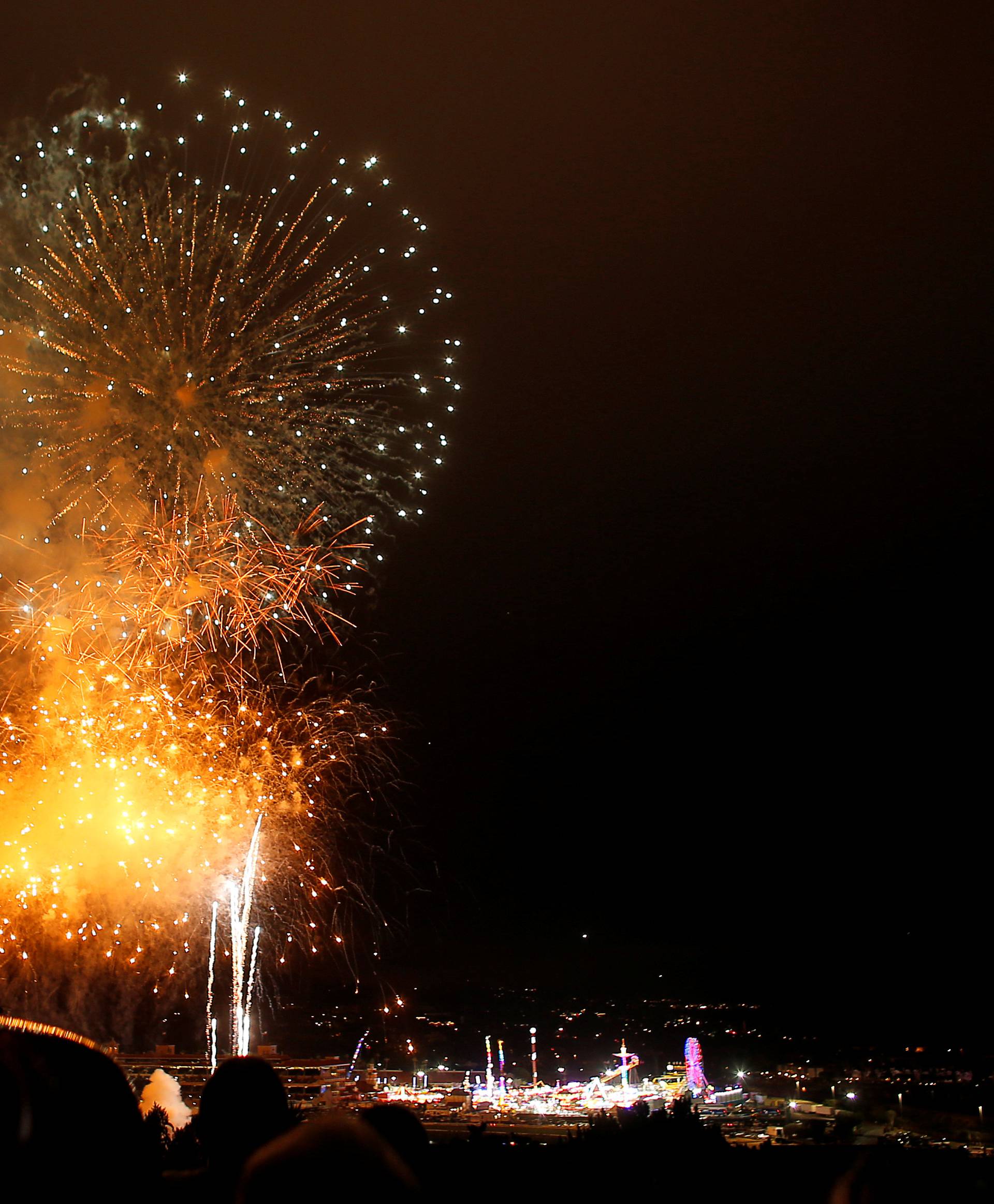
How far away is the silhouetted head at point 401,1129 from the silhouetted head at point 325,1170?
7.82 ft

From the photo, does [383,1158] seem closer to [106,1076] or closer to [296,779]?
[106,1076]

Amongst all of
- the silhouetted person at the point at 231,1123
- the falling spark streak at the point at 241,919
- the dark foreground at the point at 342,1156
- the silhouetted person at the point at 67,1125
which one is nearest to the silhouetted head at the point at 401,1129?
the dark foreground at the point at 342,1156

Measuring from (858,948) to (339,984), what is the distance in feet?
106

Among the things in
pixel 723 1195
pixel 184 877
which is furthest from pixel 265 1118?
pixel 184 877

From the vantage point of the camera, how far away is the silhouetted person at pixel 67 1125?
1496 millimetres

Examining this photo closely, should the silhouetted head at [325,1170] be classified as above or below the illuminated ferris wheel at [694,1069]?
above

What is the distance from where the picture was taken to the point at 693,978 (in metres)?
62.8

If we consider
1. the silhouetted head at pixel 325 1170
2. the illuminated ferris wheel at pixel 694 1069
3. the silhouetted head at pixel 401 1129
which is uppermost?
the silhouetted head at pixel 325 1170

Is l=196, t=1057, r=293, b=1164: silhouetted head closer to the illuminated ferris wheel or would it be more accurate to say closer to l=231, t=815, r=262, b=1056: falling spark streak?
l=231, t=815, r=262, b=1056: falling spark streak

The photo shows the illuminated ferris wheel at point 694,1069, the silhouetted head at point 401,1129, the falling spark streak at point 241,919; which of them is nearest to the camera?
the silhouetted head at point 401,1129

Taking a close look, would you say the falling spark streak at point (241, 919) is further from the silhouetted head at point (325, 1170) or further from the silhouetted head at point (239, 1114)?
the silhouetted head at point (325, 1170)

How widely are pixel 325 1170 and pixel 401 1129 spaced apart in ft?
8.13

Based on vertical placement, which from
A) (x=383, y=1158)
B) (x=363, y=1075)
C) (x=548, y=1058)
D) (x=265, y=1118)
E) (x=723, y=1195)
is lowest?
(x=548, y=1058)

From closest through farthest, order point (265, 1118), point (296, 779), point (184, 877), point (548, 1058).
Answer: point (265, 1118) < point (296, 779) < point (184, 877) < point (548, 1058)
